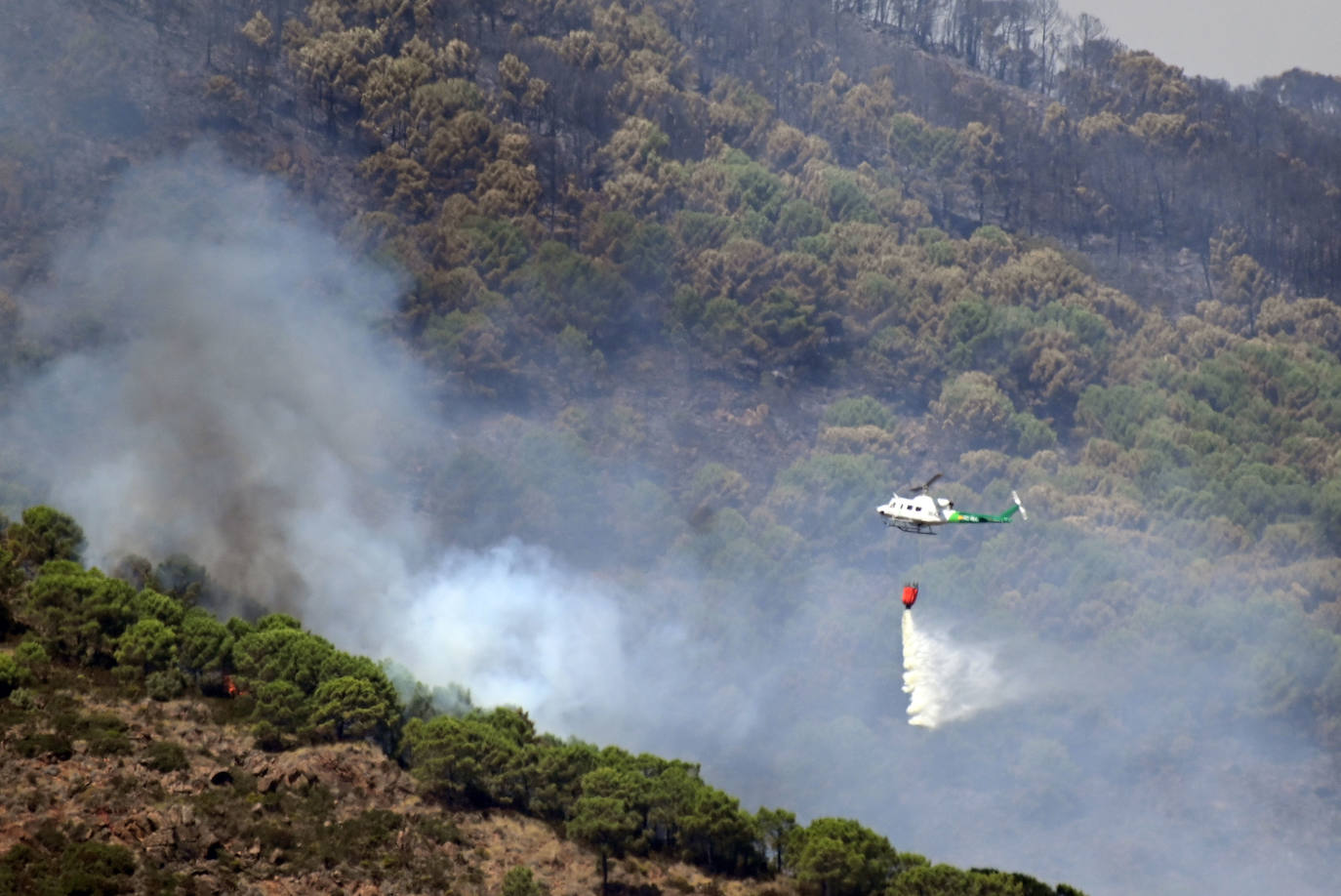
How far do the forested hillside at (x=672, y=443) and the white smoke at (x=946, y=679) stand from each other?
1.02 metres

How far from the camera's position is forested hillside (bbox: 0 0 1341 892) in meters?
145

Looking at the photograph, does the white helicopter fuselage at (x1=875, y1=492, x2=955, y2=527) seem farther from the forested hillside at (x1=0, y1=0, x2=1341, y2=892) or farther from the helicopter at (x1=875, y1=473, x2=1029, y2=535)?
the forested hillside at (x1=0, y1=0, x2=1341, y2=892)

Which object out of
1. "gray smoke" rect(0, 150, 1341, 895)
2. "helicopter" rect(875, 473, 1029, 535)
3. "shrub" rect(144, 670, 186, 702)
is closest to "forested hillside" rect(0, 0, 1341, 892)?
"gray smoke" rect(0, 150, 1341, 895)

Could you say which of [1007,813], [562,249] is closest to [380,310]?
[562,249]

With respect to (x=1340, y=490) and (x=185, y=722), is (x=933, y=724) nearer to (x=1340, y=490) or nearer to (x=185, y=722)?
(x=1340, y=490)

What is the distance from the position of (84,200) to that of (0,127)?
37.3ft

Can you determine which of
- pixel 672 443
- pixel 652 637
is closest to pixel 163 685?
pixel 652 637

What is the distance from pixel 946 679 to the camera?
14912 cm

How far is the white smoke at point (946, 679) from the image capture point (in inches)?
5748

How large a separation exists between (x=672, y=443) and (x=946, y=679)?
3630cm

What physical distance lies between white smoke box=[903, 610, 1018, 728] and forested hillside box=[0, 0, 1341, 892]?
3.34 ft

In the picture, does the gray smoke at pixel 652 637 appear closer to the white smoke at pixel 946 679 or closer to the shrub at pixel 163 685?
the white smoke at pixel 946 679

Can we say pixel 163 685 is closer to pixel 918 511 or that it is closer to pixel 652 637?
pixel 918 511

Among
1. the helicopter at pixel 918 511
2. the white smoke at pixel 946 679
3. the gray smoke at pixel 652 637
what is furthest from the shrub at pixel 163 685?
the white smoke at pixel 946 679
